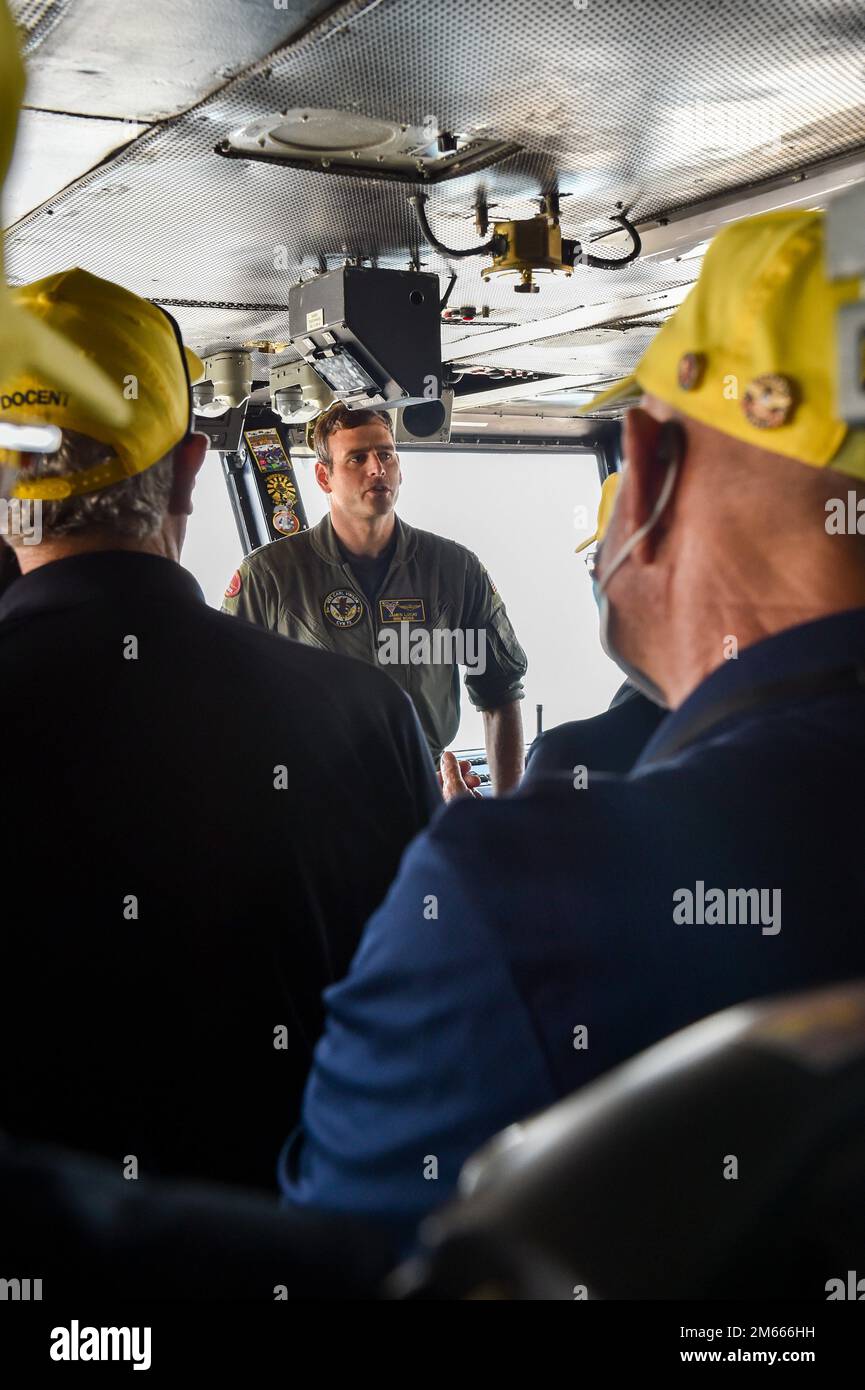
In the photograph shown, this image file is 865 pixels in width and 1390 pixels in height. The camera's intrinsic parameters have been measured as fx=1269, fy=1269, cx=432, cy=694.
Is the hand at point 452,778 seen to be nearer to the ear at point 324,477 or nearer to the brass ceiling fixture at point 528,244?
the ear at point 324,477

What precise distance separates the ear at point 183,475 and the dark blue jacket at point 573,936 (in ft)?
2.70

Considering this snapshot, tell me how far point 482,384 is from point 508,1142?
639cm

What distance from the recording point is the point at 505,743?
416 centimetres

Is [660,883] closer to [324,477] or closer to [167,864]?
[167,864]

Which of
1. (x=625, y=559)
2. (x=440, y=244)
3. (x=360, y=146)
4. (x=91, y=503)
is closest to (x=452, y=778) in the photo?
(x=440, y=244)

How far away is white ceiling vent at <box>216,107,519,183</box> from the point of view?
113 inches

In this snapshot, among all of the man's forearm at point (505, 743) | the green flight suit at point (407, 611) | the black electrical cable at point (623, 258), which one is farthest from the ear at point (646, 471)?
the man's forearm at point (505, 743)

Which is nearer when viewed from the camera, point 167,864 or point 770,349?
point 770,349

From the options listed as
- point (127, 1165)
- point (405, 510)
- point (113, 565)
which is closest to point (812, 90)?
point (113, 565)

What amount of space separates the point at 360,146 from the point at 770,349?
2.37 metres

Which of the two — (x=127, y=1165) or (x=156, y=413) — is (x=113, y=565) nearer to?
(x=156, y=413)

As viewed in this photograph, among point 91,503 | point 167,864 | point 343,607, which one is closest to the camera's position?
point 167,864

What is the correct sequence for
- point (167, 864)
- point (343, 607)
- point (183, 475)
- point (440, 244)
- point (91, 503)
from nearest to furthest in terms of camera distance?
1. point (167, 864)
2. point (91, 503)
3. point (183, 475)
4. point (440, 244)
5. point (343, 607)
